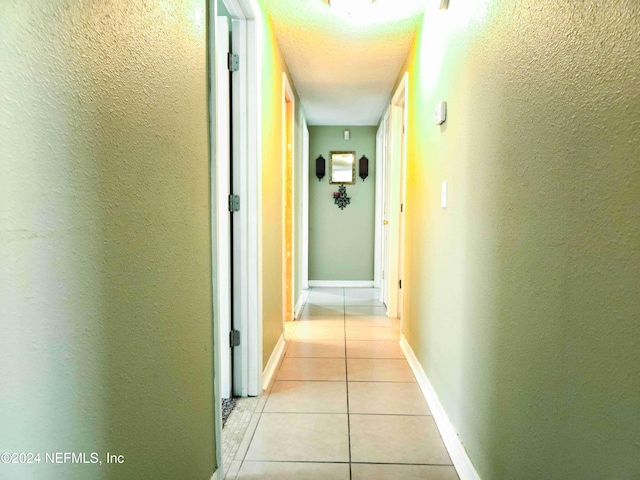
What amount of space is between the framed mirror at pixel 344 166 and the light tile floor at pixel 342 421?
267 centimetres

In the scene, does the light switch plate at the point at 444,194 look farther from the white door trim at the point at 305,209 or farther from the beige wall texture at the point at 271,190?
the white door trim at the point at 305,209

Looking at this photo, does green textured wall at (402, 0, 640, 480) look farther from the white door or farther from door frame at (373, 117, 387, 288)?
door frame at (373, 117, 387, 288)

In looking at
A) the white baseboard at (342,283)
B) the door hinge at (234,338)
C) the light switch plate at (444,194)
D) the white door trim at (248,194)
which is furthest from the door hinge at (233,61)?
the white baseboard at (342,283)

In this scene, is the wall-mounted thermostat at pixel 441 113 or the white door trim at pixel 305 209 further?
the white door trim at pixel 305 209

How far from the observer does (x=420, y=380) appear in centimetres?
248

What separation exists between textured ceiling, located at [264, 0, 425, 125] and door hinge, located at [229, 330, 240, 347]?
1.78 meters

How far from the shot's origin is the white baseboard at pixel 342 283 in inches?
228

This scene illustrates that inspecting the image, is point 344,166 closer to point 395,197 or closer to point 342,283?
point 342,283

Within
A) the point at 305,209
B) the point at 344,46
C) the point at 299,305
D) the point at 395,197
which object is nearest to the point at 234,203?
the point at 344,46

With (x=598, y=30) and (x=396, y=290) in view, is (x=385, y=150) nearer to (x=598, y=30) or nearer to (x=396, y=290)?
(x=396, y=290)

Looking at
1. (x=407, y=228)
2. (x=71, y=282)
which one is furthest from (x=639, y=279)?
(x=407, y=228)

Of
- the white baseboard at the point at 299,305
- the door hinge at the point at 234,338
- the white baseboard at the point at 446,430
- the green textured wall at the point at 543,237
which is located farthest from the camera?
the white baseboard at the point at 299,305

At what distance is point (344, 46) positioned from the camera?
295 cm

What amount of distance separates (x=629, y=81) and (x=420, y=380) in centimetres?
206
